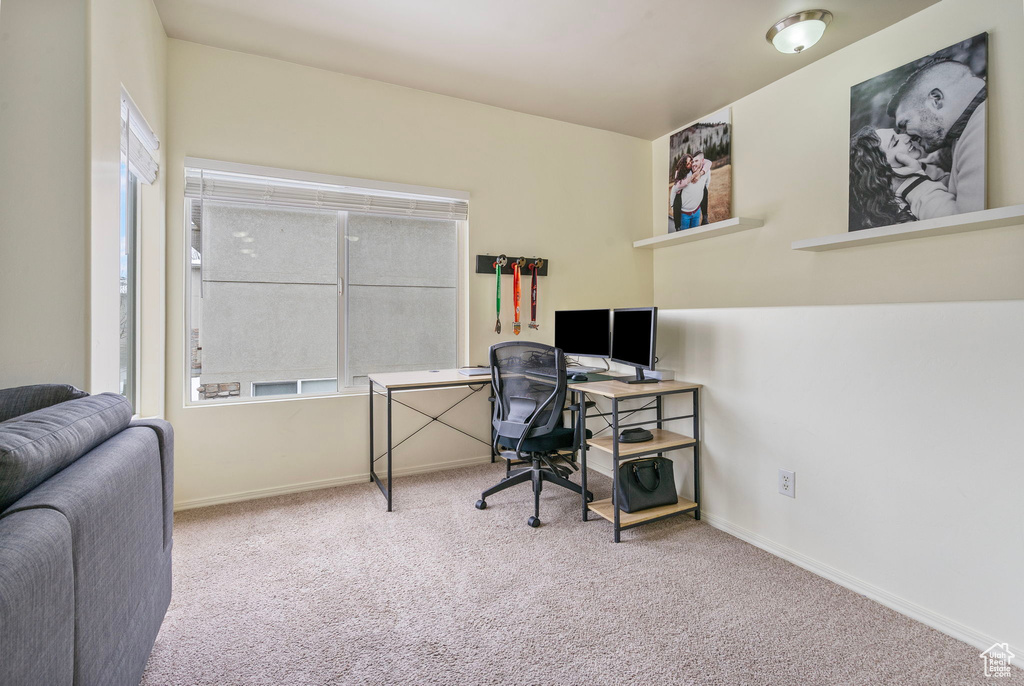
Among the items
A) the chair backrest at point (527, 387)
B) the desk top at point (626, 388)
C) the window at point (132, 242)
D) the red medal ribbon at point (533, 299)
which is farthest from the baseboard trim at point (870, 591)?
the window at point (132, 242)

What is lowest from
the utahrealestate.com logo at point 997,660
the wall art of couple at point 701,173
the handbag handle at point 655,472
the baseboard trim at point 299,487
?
the utahrealestate.com logo at point 997,660

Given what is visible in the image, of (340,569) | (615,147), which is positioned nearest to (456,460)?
(340,569)

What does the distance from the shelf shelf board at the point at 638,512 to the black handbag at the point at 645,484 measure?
0.03 meters

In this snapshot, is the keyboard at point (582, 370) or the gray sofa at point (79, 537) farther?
the keyboard at point (582, 370)

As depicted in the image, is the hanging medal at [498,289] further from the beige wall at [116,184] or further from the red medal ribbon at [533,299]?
the beige wall at [116,184]

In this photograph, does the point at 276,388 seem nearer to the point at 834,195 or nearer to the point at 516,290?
the point at 516,290

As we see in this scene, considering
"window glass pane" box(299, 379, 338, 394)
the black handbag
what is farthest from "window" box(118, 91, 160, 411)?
the black handbag

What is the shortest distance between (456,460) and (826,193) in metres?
3.15

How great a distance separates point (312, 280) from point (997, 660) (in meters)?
3.78

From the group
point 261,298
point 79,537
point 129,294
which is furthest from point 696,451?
point 129,294

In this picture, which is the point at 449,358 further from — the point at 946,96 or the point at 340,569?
the point at 946,96

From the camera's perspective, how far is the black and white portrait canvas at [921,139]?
93.9 inches

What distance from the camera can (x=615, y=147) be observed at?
4.32 m

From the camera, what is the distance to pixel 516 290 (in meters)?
3.86
